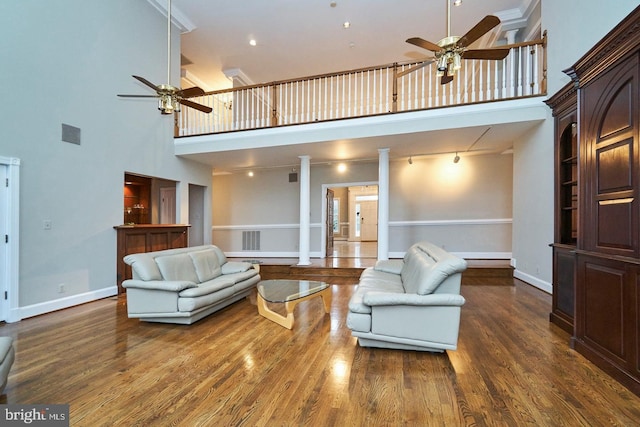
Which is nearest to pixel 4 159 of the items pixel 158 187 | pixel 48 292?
pixel 48 292

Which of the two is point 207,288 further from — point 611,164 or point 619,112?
point 619,112

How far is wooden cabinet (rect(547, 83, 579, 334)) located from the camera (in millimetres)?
3057

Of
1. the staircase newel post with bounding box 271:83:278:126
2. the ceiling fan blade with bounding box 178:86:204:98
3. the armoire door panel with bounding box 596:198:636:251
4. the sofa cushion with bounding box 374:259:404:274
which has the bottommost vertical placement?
the sofa cushion with bounding box 374:259:404:274

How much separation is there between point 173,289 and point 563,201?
Answer: 447 cm

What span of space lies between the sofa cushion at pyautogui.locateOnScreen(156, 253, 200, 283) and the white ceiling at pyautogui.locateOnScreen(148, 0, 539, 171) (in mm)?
2771

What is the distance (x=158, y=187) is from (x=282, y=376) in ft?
22.1

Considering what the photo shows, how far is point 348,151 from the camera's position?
611cm

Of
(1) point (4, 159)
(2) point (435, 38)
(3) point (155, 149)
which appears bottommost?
(1) point (4, 159)

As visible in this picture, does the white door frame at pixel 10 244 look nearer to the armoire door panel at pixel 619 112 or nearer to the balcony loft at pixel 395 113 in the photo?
the balcony loft at pixel 395 113

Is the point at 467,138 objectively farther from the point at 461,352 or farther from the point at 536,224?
the point at 461,352

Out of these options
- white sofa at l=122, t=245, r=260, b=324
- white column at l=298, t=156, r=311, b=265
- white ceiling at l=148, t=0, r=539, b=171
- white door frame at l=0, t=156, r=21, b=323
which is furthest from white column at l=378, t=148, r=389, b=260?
white door frame at l=0, t=156, r=21, b=323

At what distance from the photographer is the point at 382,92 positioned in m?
5.52

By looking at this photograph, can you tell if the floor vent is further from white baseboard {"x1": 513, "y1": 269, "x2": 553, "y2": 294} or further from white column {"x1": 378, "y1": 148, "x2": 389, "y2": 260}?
white baseboard {"x1": 513, "y1": 269, "x2": 553, "y2": 294}

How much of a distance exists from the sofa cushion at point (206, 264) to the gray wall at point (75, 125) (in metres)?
1.79
